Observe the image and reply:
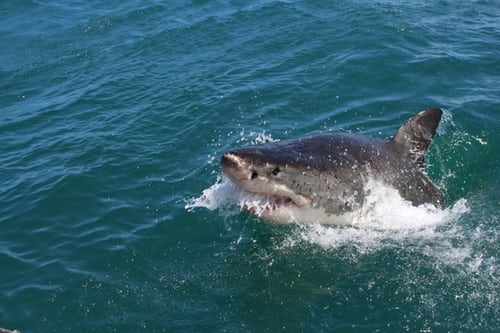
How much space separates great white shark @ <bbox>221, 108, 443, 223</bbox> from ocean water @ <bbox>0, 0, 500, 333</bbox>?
39 cm

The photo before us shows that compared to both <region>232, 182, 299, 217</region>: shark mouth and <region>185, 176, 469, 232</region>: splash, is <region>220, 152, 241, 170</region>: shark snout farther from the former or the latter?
<region>185, 176, 469, 232</region>: splash

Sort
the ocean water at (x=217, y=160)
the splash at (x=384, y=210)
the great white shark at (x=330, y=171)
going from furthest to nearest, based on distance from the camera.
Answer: the splash at (x=384, y=210) < the ocean water at (x=217, y=160) < the great white shark at (x=330, y=171)

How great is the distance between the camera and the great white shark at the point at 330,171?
7703 mm

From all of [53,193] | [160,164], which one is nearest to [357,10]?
[160,164]

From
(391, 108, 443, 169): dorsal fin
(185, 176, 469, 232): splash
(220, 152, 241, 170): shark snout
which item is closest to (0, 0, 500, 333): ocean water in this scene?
(185, 176, 469, 232): splash

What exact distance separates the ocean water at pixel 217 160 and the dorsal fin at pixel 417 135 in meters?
0.96

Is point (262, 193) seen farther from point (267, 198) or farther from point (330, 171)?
point (330, 171)

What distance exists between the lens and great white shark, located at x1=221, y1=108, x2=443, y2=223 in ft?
25.3

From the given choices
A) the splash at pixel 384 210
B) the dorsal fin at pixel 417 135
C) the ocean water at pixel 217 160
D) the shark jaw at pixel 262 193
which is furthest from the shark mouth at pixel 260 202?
the dorsal fin at pixel 417 135

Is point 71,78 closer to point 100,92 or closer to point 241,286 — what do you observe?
point 100,92

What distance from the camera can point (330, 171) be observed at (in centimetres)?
854

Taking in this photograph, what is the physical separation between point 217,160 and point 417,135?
439 cm

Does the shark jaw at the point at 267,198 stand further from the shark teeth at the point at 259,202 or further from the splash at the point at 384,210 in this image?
the splash at the point at 384,210

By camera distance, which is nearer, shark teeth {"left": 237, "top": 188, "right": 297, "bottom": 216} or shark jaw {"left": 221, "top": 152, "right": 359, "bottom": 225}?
shark jaw {"left": 221, "top": 152, "right": 359, "bottom": 225}
